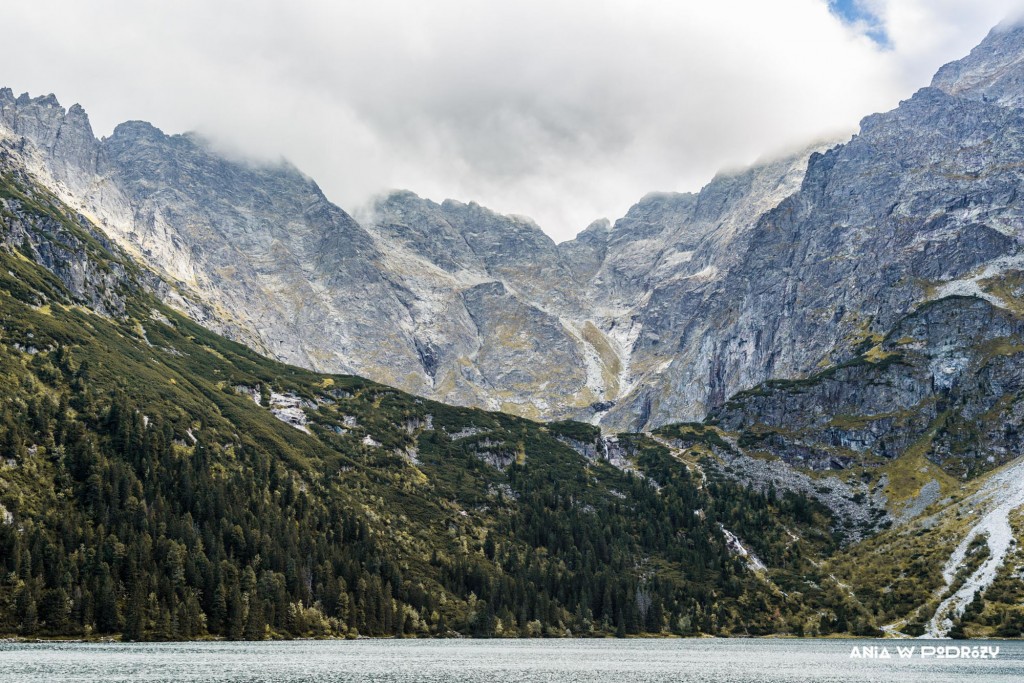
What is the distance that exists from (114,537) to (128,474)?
24.3 m

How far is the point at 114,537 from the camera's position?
158500mm

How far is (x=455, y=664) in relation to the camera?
121438 millimetres

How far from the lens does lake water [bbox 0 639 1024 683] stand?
97.2 m

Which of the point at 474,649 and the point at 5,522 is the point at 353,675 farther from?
the point at 5,522

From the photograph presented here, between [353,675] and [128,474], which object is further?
[128,474]

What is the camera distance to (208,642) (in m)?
153

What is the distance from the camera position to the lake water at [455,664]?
9725 centimetres

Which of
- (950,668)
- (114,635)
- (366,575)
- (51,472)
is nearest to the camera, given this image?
(950,668)

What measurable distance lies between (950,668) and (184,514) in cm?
14653

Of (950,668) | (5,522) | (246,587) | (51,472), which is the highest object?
(51,472)

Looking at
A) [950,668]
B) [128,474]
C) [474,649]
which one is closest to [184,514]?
[128,474]

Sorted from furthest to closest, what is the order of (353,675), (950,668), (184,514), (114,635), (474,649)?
(184,514)
(474,649)
(114,635)
(950,668)
(353,675)

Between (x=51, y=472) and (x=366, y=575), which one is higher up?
(x=51, y=472)

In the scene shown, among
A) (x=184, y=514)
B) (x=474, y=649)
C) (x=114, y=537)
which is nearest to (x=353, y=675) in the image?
(x=474, y=649)
